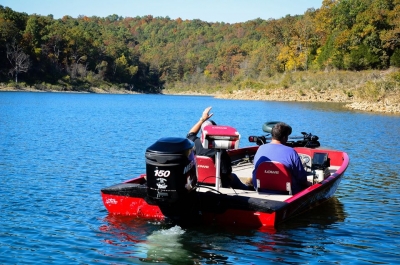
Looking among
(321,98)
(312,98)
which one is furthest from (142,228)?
(312,98)

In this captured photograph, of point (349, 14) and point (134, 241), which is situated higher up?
point (349, 14)

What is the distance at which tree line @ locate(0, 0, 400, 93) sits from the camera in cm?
7300

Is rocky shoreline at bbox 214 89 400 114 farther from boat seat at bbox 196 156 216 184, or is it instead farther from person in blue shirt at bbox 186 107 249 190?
boat seat at bbox 196 156 216 184

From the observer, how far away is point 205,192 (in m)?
8.63

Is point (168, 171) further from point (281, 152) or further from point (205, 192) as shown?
point (281, 152)

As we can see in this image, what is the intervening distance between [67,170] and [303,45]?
80872mm

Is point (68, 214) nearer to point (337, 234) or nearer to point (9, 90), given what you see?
point (337, 234)

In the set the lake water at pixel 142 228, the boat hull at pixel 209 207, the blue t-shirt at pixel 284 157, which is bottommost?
the lake water at pixel 142 228

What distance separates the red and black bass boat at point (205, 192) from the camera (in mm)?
7535

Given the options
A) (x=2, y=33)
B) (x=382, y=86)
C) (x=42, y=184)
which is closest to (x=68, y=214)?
(x=42, y=184)

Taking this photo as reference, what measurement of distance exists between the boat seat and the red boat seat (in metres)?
0.83

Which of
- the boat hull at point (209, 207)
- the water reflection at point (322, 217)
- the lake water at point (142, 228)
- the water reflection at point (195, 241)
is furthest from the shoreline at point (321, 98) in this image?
the water reflection at point (195, 241)

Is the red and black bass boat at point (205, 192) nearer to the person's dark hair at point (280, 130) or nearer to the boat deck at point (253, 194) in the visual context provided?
the boat deck at point (253, 194)

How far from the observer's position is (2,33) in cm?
10169
